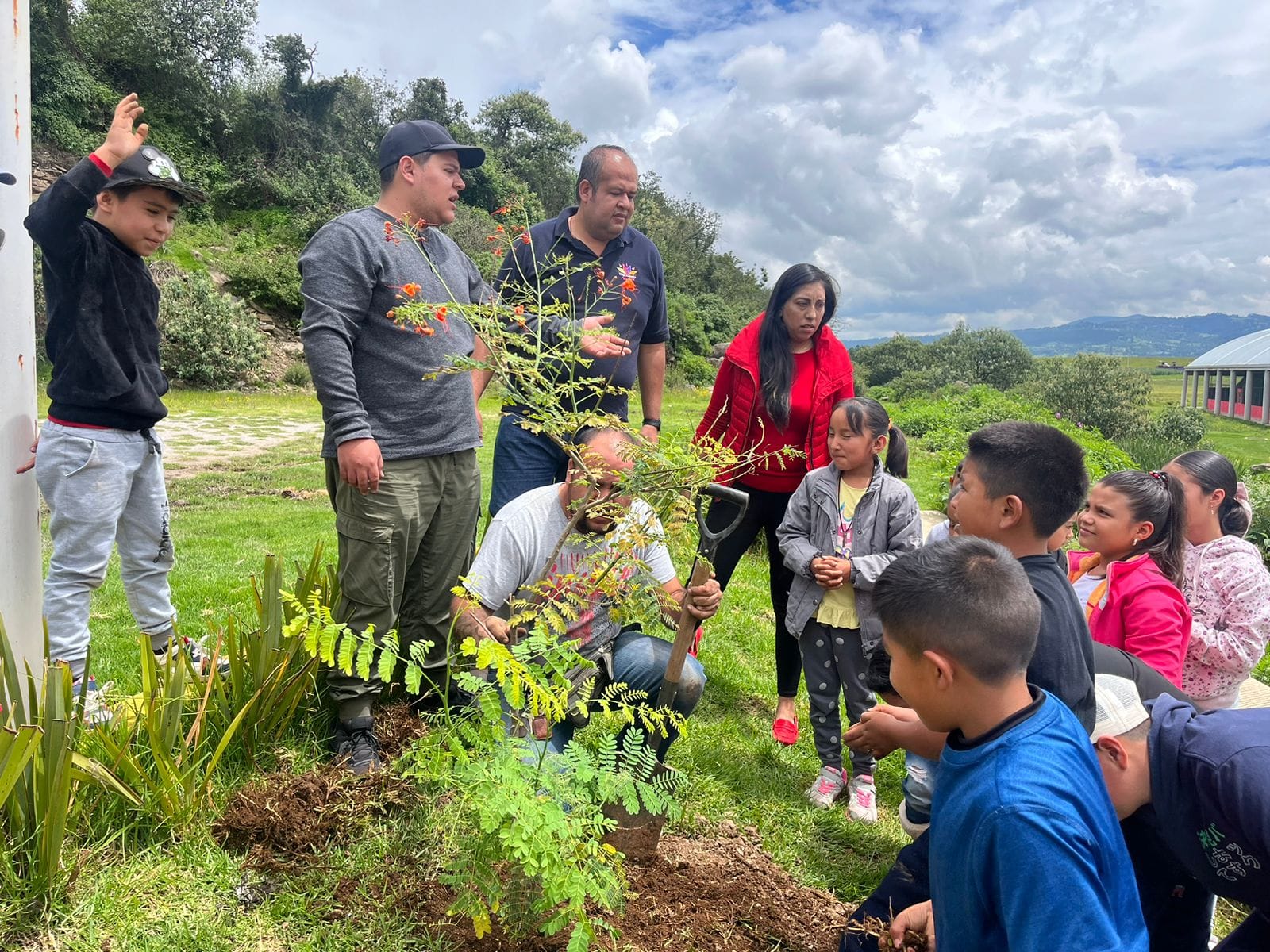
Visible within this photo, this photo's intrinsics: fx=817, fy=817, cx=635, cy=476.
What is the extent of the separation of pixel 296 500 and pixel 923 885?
8373 mm

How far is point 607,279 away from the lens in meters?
3.83

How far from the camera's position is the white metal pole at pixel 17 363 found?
265 centimetres

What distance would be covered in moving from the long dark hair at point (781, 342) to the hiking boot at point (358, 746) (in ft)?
7.61

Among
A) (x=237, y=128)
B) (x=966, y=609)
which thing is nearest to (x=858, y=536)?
(x=966, y=609)

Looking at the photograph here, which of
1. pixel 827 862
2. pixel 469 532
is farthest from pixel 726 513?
pixel 827 862

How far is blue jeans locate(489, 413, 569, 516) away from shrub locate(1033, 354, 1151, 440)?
65.7 ft

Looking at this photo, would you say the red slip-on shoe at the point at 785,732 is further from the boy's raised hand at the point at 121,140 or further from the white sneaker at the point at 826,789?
the boy's raised hand at the point at 121,140

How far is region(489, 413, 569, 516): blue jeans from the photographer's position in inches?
142

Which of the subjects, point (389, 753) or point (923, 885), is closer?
point (923, 885)

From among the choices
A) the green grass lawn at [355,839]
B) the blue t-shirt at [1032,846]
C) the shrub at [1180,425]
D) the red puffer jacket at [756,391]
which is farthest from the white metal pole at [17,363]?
the shrub at [1180,425]

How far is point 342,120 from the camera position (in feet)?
123

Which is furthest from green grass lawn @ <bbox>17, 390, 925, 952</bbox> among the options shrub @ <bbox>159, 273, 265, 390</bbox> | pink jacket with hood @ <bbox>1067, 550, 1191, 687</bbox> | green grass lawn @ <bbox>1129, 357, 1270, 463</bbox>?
green grass lawn @ <bbox>1129, 357, 1270, 463</bbox>

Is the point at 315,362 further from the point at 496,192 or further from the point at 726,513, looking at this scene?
the point at 496,192

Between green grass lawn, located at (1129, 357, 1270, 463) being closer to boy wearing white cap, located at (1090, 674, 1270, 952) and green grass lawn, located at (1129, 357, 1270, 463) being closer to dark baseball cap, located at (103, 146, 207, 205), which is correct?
boy wearing white cap, located at (1090, 674, 1270, 952)
